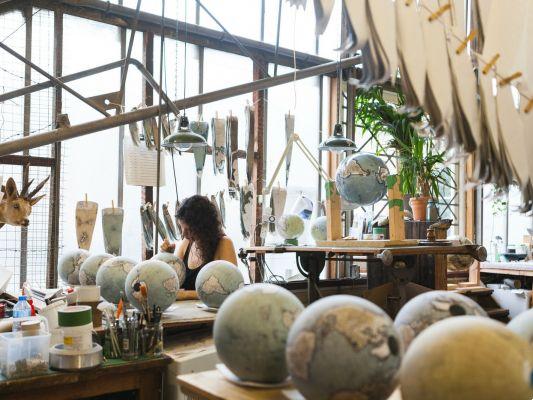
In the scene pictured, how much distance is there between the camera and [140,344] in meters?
2.86

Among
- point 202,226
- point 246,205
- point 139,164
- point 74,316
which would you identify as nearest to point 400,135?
point 246,205

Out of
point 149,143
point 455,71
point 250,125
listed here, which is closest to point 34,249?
point 149,143

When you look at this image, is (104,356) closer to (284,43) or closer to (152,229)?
(152,229)

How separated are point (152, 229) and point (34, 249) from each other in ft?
3.27

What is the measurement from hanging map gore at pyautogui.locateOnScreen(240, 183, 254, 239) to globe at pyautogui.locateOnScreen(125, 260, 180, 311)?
2.30m

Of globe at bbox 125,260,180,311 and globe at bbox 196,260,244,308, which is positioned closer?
globe at bbox 125,260,180,311

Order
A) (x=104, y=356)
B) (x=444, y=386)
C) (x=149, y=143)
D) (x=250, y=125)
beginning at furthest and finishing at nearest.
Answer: (x=250, y=125) < (x=149, y=143) < (x=104, y=356) < (x=444, y=386)

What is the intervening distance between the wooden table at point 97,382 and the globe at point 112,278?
2.13ft

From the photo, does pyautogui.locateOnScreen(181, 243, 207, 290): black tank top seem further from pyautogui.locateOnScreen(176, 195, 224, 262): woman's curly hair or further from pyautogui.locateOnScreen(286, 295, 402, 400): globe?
pyautogui.locateOnScreen(286, 295, 402, 400): globe

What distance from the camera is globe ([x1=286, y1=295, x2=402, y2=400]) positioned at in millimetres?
1217

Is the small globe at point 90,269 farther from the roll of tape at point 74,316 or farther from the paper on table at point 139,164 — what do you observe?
the paper on table at point 139,164

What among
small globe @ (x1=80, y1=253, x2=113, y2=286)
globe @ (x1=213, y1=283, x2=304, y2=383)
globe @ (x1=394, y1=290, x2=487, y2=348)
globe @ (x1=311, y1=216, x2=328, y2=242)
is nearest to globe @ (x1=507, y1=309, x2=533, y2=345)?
globe @ (x1=394, y1=290, x2=487, y2=348)

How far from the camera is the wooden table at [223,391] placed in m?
1.36

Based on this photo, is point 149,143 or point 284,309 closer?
point 284,309
